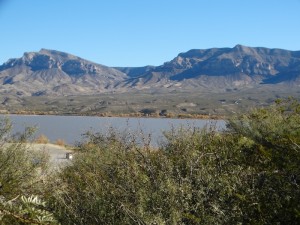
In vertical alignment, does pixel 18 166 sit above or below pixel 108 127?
below

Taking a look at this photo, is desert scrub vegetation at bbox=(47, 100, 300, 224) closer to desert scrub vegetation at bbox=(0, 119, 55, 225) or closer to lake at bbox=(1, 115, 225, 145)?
lake at bbox=(1, 115, 225, 145)

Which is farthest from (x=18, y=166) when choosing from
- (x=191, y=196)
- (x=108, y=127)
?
(x=191, y=196)

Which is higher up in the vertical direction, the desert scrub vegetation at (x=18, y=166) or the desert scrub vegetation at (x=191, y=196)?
the desert scrub vegetation at (x=191, y=196)

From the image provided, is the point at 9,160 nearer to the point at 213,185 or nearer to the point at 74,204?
the point at 74,204

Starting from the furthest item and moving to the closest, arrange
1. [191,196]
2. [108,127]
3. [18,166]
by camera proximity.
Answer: [108,127]
[18,166]
[191,196]

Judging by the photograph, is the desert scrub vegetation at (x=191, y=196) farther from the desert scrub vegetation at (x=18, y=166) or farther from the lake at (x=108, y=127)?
the desert scrub vegetation at (x=18, y=166)

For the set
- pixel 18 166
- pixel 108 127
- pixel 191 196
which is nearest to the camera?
pixel 191 196

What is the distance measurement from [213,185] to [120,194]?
1.65 meters

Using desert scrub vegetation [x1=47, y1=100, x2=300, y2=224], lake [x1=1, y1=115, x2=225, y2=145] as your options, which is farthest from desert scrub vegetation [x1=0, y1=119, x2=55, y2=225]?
desert scrub vegetation [x1=47, y1=100, x2=300, y2=224]

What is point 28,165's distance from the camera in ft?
40.5

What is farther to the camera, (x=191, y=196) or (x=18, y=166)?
(x=18, y=166)

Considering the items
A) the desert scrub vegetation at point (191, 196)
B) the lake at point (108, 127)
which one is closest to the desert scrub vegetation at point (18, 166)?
the lake at point (108, 127)

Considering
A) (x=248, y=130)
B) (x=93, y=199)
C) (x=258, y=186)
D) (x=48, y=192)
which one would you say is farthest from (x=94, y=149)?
(x=258, y=186)

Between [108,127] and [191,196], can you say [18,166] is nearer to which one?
[108,127]
